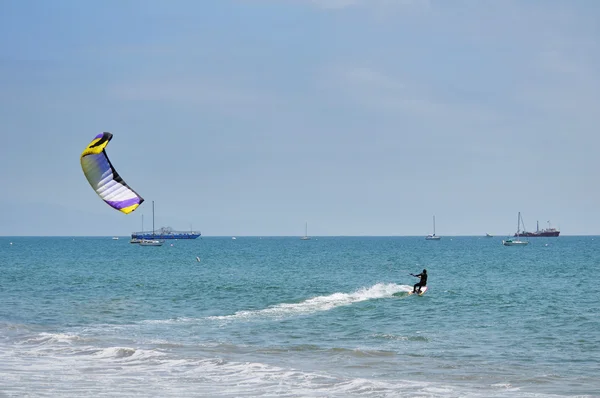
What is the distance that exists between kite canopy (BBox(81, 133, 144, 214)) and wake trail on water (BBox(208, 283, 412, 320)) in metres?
7.42

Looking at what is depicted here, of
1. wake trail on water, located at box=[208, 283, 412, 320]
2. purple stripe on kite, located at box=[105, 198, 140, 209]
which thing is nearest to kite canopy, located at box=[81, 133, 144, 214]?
purple stripe on kite, located at box=[105, 198, 140, 209]

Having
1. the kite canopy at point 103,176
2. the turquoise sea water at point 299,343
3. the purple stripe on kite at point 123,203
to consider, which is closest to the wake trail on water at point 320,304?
the turquoise sea water at point 299,343

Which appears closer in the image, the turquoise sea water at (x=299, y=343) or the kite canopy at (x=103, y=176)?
the turquoise sea water at (x=299, y=343)

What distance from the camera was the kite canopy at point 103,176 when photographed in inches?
1117

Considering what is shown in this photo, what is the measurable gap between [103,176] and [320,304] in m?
14.6

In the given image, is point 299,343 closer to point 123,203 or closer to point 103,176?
point 123,203

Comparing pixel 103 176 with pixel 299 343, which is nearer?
pixel 299 343

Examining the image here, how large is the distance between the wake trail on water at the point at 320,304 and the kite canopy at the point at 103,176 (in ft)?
24.4

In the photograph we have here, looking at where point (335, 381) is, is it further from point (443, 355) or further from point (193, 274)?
point (193, 274)

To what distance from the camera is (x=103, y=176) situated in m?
28.8

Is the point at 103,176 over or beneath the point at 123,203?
over

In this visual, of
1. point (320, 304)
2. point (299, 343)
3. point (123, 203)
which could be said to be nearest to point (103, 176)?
point (123, 203)

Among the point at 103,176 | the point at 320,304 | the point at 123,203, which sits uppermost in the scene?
the point at 103,176

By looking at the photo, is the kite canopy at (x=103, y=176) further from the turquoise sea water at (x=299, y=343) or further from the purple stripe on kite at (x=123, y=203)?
the turquoise sea water at (x=299, y=343)
